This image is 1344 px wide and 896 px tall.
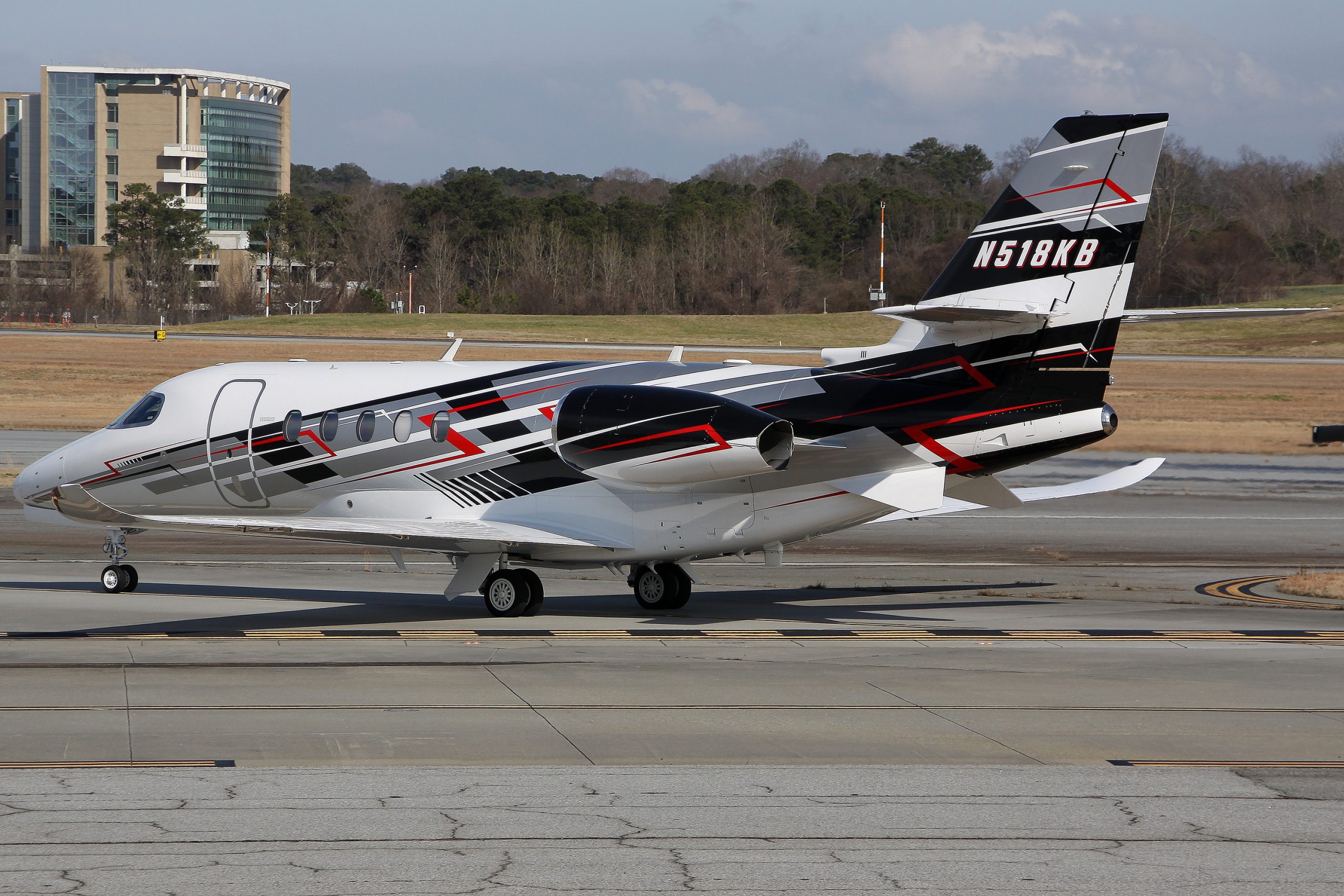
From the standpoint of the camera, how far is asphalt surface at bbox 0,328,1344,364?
78000 mm

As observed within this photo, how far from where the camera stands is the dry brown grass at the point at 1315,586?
21.0 meters

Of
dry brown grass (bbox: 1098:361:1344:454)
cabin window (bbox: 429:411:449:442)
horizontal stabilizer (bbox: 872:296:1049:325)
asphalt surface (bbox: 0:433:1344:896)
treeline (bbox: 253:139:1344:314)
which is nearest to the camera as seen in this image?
asphalt surface (bbox: 0:433:1344:896)

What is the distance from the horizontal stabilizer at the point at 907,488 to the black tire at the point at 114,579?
10142 millimetres

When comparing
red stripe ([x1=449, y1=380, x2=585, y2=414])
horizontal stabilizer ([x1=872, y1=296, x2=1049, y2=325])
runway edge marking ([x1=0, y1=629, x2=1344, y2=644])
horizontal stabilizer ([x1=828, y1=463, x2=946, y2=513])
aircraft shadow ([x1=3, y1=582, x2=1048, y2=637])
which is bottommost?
aircraft shadow ([x1=3, y1=582, x2=1048, y2=637])

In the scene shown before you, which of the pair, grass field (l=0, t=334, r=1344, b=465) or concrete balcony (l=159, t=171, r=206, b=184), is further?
concrete balcony (l=159, t=171, r=206, b=184)

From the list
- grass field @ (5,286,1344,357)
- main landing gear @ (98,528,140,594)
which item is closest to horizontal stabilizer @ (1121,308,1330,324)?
main landing gear @ (98,528,140,594)

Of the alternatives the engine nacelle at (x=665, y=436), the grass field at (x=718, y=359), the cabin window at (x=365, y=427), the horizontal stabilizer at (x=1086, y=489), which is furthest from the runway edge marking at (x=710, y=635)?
the grass field at (x=718, y=359)

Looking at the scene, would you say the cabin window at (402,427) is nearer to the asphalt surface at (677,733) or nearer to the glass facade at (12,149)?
the asphalt surface at (677,733)

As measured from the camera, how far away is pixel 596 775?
10641 mm

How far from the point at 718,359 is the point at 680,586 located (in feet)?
159

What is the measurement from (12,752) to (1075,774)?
8.05 meters

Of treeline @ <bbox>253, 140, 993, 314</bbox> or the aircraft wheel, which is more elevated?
treeline @ <bbox>253, 140, 993, 314</bbox>

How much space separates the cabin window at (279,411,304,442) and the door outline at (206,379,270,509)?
0.50 meters

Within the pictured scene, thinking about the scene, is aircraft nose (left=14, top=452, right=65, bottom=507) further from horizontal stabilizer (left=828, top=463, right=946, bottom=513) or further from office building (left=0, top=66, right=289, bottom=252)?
office building (left=0, top=66, right=289, bottom=252)
